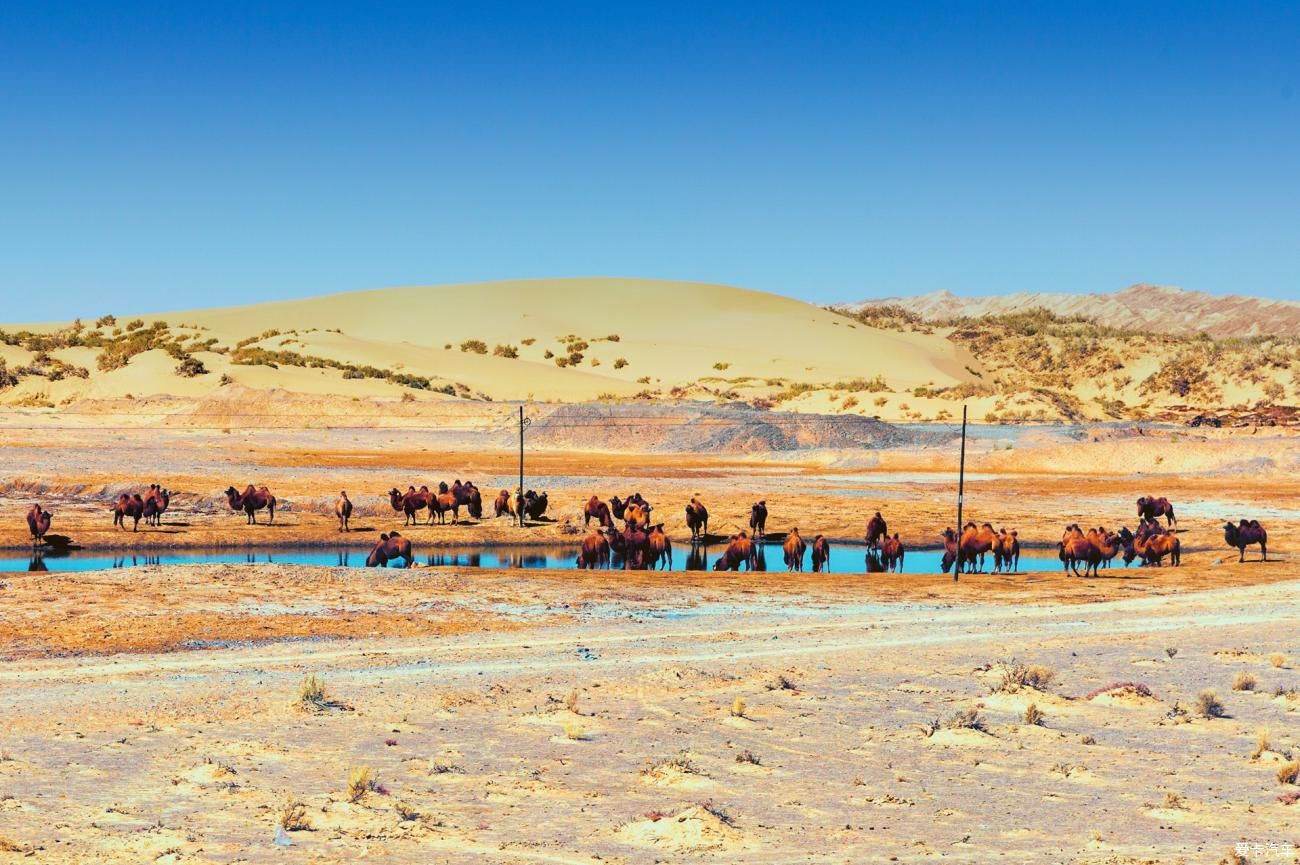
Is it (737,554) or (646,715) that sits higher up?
(737,554)

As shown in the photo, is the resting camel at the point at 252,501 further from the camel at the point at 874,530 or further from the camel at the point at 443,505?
the camel at the point at 874,530

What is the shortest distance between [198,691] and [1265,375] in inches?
3906

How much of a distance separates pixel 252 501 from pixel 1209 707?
27.4 meters

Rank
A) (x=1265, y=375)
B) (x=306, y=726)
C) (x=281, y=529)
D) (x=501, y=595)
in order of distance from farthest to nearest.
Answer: (x=1265, y=375)
(x=281, y=529)
(x=501, y=595)
(x=306, y=726)

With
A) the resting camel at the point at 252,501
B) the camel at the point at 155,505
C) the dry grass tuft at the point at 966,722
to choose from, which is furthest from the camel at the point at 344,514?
the dry grass tuft at the point at 966,722

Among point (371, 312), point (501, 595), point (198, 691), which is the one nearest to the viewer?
point (198, 691)

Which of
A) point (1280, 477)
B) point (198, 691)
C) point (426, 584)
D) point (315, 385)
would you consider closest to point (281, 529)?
point (426, 584)

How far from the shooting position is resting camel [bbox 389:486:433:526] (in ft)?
127

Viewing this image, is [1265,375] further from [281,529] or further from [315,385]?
[281,529]

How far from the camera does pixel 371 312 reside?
16088 cm

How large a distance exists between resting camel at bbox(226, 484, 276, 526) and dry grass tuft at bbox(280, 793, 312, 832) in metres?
26.9

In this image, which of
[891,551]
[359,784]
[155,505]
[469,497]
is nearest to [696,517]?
[891,551]

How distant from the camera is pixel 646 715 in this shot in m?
15.6

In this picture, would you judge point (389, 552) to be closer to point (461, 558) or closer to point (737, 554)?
point (461, 558)
